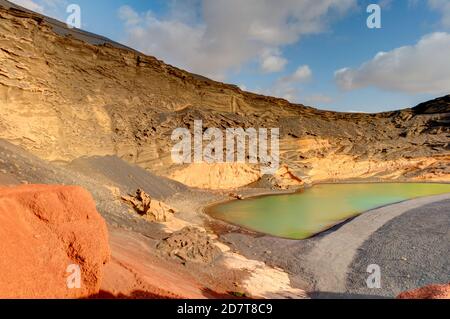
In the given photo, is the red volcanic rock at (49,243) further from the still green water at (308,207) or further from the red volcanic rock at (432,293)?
the still green water at (308,207)

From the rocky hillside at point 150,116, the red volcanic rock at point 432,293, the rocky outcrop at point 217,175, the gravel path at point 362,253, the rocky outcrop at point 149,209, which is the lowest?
the gravel path at point 362,253

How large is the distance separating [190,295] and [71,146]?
21957 millimetres

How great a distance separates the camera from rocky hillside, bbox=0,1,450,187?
78.7 feet

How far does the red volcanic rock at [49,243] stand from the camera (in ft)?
16.6

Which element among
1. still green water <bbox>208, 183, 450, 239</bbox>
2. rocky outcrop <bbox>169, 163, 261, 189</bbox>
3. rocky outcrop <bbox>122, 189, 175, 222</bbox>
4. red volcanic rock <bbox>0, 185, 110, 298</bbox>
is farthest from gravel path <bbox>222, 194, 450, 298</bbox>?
rocky outcrop <bbox>169, 163, 261, 189</bbox>

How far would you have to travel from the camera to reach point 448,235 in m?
15.2

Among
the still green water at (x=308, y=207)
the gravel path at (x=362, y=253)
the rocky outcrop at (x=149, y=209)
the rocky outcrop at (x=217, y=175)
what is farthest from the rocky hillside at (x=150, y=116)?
the gravel path at (x=362, y=253)

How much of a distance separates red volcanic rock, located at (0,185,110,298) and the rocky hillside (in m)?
18.0

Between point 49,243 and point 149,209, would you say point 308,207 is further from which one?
point 49,243

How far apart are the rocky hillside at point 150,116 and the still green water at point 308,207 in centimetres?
703

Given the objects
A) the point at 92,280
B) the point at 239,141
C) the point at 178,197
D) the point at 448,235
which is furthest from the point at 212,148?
the point at 92,280

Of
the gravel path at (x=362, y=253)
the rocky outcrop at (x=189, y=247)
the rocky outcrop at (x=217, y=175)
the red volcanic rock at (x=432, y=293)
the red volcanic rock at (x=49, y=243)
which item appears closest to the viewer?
the red volcanic rock at (x=432, y=293)

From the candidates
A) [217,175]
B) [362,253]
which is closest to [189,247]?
[362,253]
